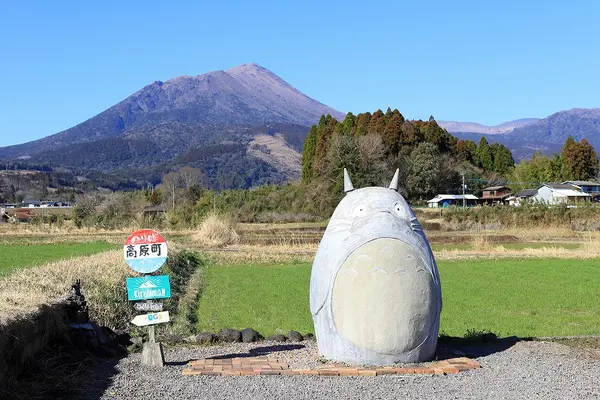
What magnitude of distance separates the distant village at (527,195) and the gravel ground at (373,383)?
65.0 metres

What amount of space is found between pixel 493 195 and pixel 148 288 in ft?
250

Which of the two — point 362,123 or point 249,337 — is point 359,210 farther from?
point 362,123

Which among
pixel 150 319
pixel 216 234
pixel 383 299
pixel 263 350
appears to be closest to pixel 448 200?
pixel 216 234

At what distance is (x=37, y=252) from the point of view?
36.8 m

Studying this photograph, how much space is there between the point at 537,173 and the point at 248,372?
291ft

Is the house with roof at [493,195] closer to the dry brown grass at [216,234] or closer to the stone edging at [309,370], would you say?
the dry brown grass at [216,234]

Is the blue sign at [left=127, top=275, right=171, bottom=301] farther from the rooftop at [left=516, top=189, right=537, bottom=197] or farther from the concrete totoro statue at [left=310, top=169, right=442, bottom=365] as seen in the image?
the rooftop at [left=516, top=189, right=537, bottom=197]

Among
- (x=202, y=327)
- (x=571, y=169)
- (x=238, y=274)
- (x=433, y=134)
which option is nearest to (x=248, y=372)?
(x=202, y=327)

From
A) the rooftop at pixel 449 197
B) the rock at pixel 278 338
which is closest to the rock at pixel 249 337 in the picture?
the rock at pixel 278 338

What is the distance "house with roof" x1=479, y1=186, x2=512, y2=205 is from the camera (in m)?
83.6

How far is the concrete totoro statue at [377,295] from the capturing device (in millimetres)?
10266

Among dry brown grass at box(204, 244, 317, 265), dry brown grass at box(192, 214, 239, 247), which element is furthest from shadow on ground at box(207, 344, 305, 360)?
dry brown grass at box(192, 214, 239, 247)

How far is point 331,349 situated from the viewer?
1072 cm

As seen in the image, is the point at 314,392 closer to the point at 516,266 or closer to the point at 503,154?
the point at 516,266
